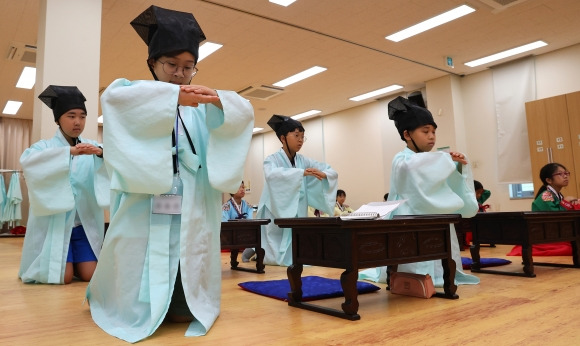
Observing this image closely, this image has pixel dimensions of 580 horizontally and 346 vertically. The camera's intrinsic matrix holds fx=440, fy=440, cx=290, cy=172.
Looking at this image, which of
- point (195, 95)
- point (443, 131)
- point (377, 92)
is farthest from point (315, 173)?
point (377, 92)

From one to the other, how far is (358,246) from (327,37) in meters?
5.63

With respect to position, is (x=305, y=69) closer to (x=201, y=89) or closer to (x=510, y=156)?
(x=510, y=156)

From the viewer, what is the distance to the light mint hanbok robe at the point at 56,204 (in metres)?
3.61

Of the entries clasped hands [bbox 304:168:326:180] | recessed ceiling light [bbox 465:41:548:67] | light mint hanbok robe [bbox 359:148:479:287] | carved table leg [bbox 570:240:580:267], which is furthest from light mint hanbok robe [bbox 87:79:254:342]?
recessed ceiling light [bbox 465:41:548:67]

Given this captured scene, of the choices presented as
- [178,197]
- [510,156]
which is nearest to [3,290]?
[178,197]

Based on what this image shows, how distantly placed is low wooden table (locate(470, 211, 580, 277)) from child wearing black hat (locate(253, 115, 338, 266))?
1.59m

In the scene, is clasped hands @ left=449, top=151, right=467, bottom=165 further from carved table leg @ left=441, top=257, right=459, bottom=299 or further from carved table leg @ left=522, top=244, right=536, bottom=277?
carved table leg @ left=522, top=244, right=536, bottom=277

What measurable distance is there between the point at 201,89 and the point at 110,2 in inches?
187

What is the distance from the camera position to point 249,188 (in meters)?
15.9

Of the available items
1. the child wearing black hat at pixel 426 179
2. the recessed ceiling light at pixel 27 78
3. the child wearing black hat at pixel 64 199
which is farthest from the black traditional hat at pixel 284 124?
the recessed ceiling light at pixel 27 78

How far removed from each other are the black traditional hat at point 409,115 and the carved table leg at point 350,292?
59.8 inches

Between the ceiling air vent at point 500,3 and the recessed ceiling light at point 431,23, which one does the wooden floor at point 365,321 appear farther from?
the recessed ceiling light at point 431,23

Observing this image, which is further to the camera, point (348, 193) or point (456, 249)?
point (348, 193)

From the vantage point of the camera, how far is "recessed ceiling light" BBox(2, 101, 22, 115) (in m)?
11.6
